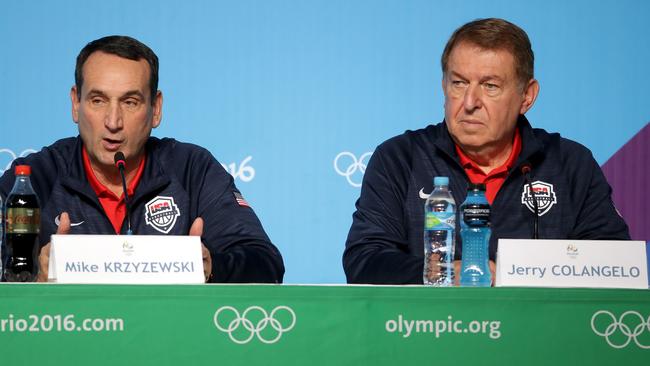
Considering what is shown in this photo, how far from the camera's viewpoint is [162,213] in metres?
3.10

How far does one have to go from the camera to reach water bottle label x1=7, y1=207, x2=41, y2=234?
2686 millimetres

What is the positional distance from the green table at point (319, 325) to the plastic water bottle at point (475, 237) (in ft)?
1.54

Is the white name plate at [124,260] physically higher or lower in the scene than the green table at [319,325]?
higher

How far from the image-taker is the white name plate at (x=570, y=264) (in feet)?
6.98

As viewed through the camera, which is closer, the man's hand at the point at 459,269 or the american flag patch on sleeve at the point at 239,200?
the man's hand at the point at 459,269

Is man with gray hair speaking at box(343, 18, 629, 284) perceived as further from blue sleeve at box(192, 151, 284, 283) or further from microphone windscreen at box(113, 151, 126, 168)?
microphone windscreen at box(113, 151, 126, 168)

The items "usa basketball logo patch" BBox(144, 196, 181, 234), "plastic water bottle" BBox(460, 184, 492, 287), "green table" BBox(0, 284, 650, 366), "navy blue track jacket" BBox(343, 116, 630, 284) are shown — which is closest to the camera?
"green table" BBox(0, 284, 650, 366)

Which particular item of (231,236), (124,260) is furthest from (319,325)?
(231,236)

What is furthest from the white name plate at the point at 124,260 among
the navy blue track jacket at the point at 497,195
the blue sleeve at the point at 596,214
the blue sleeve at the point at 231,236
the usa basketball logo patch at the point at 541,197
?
the blue sleeve at the point at 596,214

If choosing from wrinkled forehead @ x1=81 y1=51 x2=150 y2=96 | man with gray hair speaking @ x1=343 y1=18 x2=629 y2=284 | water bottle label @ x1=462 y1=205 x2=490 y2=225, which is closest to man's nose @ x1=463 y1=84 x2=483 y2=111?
man with gray hair speaking @ x1=343 y1=18 x2=629 y2=284

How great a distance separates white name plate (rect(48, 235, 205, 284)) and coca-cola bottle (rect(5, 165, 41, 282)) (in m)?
0.61

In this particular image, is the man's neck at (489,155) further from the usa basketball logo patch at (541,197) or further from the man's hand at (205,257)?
the man's hand at (205,257)

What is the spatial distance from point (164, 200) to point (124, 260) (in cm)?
105

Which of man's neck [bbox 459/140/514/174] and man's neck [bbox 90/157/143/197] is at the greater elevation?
man's neck [bbox 459/140/514/174]
